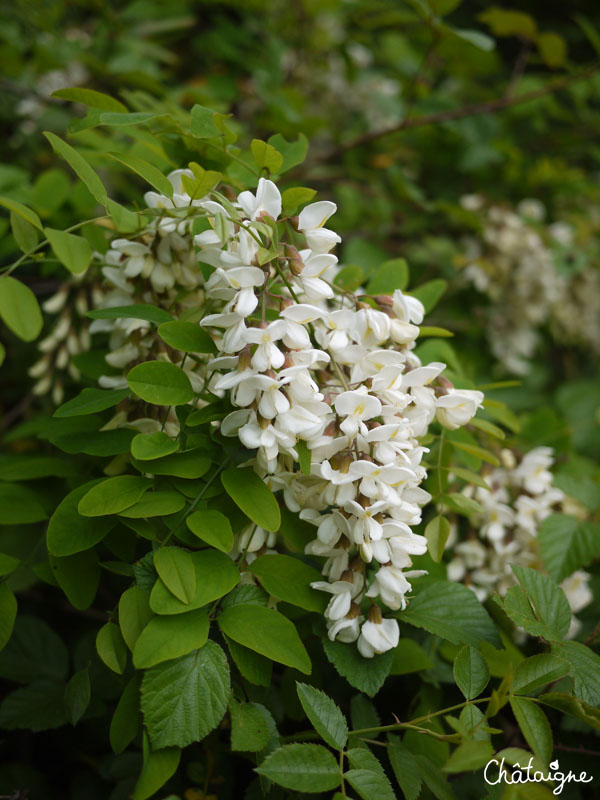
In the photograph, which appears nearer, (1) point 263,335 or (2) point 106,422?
(1) point 263,335

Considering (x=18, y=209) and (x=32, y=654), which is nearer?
(x=18, y=209)

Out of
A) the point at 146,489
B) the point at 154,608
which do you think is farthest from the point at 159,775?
the point at 146,489

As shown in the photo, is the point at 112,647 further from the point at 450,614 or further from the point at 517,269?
the point at 517,269

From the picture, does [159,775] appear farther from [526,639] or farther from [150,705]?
[526,639]

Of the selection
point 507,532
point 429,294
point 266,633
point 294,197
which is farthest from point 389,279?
point 266,633

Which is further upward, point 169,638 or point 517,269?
point 169,638

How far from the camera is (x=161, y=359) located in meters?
0.83

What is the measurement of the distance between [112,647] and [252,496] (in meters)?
0.24

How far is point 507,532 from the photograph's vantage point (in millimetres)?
1084

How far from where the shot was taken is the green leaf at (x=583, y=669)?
0.74m

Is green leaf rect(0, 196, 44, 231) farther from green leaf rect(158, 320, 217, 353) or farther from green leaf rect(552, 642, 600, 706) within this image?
green leaf rect(552, 642, 600, 706)

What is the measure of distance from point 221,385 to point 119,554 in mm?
Result: 294

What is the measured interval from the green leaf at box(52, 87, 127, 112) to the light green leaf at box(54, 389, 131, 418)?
1.46ft

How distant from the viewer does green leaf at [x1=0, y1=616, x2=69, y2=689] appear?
0.96 meters
